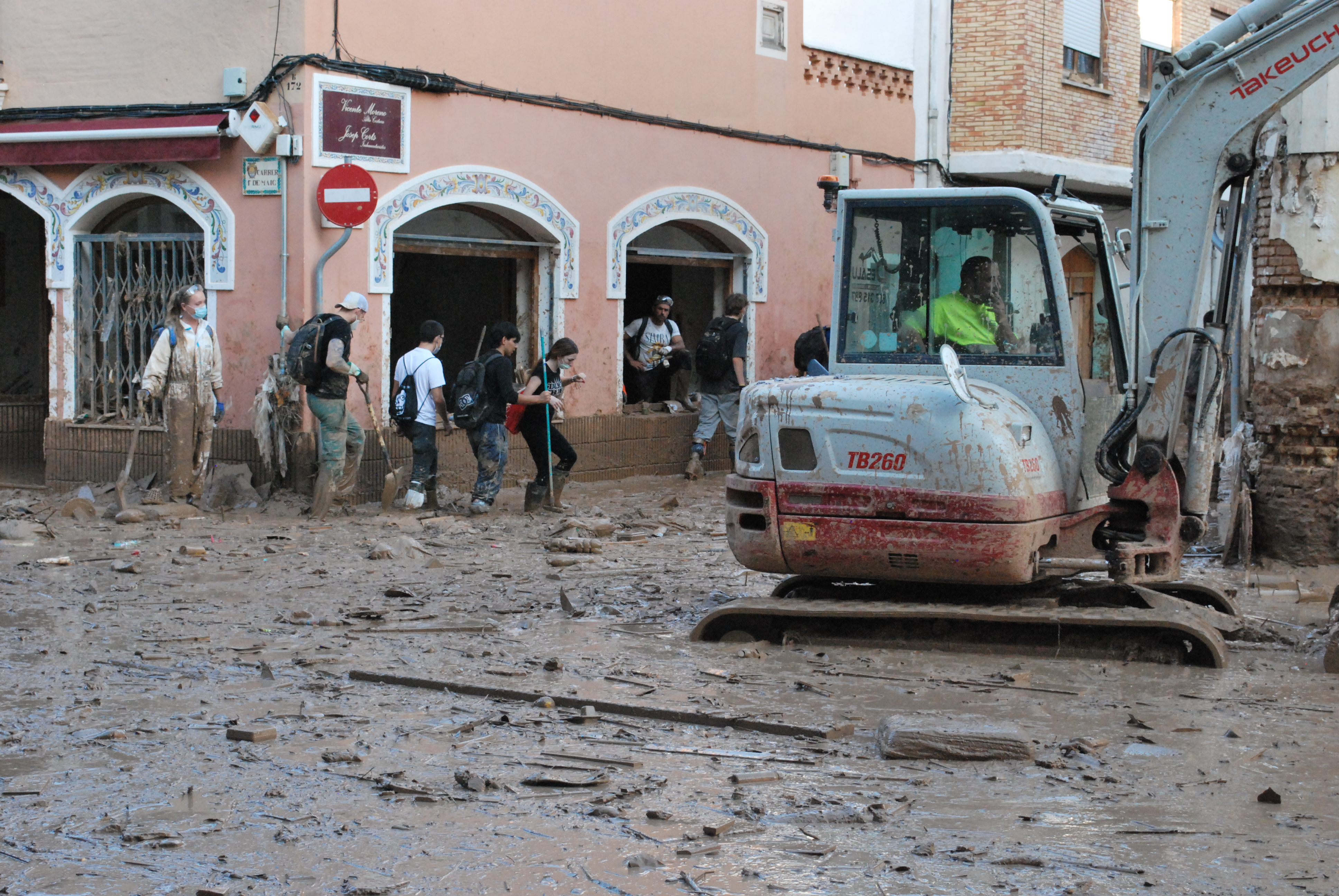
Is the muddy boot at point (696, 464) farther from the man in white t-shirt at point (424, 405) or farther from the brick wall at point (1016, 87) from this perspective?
the brick wall at point (1016, 87)

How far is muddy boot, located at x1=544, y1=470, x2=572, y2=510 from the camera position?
12969 millimetres

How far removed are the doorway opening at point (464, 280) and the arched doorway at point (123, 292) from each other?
1972mm

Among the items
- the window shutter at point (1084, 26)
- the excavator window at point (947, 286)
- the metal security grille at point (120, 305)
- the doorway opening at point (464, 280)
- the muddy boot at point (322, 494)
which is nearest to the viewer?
the excavator window at point (947, 286)

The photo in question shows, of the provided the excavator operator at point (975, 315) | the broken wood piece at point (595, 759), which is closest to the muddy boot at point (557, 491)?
the excavator operator at point (975, 315)

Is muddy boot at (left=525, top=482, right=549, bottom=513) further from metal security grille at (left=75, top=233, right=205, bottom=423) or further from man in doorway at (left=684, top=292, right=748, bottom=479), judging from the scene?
metal security grille at (left=75, top=233, right=205, bottom=423)

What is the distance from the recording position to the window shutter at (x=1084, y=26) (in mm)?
19312

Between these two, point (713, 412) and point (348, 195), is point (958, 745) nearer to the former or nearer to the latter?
point (348, 195)

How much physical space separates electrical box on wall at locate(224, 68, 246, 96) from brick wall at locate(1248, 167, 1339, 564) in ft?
26.3

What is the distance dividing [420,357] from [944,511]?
6.26 metres

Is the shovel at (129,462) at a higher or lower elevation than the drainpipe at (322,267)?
lower

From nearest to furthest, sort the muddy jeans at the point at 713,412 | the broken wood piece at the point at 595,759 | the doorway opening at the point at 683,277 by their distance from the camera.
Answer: the broken wood piece at the point at 595,759 < the muddy jeans at the point at 713,412 < the doorway opening at the point at 683,277

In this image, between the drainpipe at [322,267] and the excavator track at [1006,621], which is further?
the drainpipe at [322,267]

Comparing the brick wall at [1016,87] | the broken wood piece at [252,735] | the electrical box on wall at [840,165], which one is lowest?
the broken wood piece at [252,735]

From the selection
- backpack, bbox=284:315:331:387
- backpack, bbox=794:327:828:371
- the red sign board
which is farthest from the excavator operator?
backpack, bbox=794:327:828:371
